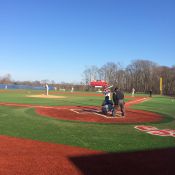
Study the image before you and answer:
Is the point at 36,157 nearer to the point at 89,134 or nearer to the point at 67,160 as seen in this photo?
the point at 67,160

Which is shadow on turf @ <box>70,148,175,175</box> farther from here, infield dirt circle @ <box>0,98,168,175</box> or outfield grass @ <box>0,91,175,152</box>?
outfield grass @ <box>0,91,175,152</box>

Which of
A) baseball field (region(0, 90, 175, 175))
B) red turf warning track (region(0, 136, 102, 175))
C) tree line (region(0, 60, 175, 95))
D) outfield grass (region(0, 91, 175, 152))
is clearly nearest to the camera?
red turf warning track (region(0, 136, 102, 175))

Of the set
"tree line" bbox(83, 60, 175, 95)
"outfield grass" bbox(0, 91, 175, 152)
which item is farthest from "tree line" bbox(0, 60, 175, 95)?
"outfield grass" bbox(0, 91, 175, 152)

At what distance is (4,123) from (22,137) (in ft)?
11.6

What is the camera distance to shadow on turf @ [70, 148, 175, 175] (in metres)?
6.90

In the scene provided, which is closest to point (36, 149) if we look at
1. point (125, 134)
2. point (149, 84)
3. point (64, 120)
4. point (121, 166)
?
point (121, 166)

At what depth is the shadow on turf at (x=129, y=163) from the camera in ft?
22.6

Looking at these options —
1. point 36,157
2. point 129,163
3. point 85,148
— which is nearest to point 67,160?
point 36,157

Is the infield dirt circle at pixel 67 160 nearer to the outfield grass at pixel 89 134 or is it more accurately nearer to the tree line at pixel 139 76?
the outfield grass at pixel 89 134

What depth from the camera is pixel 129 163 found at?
7.58 metres

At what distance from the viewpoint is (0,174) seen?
256 inches

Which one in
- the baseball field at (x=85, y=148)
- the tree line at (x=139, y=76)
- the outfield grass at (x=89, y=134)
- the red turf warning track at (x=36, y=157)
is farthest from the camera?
the tree line at (x=139, y=76)

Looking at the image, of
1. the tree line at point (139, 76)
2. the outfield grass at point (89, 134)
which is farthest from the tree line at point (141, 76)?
the outfield grass at point (89, 134)

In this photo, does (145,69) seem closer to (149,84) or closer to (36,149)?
(149,84)
